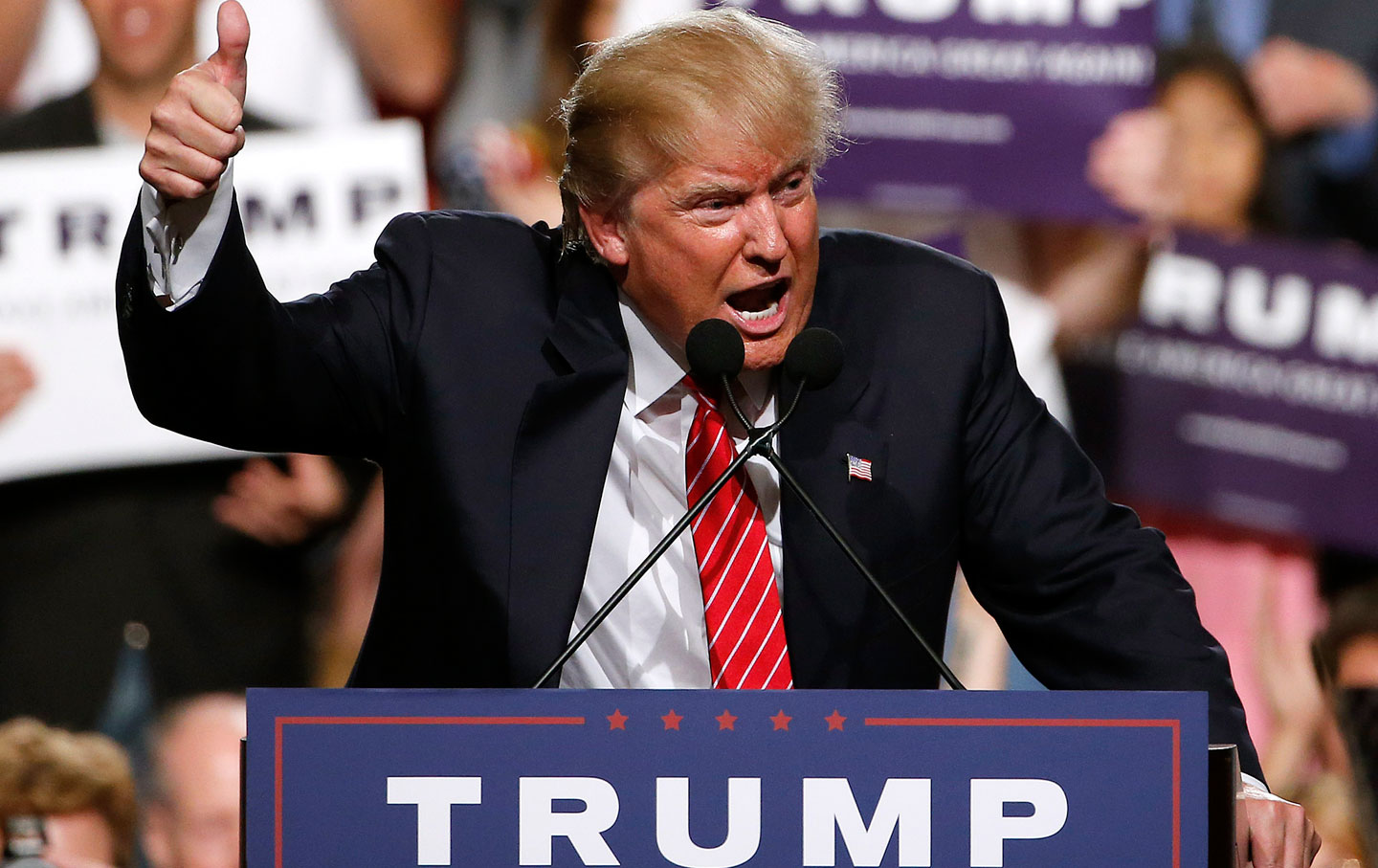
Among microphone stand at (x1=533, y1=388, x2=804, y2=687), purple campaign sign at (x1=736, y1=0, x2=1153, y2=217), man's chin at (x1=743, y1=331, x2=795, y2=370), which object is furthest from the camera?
purple campaign sign at (x1=736, y1=0, x2=1153, y2=217)

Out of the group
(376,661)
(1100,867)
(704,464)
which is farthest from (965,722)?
(376,661)

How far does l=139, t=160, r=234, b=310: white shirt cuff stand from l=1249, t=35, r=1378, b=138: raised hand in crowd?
277cm

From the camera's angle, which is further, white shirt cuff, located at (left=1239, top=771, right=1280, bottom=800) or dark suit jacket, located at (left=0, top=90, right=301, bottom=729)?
dark suit jacket, located at (left=0, top=90, right=301, bottom=729)

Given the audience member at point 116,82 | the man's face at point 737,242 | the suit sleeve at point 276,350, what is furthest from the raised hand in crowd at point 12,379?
the man's face at point 737,242

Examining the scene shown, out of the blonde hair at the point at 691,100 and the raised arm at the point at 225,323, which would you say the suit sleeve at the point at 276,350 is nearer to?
the raised arm at the point at 225,323

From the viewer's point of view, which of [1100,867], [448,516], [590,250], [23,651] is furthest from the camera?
[23,651]

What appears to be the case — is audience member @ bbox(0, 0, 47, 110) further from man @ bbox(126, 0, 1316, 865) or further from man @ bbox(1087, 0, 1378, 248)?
man @ bbox(1087, 0, 1378, 248)

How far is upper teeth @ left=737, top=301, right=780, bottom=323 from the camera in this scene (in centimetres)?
162

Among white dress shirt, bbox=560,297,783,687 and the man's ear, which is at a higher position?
the man's ear

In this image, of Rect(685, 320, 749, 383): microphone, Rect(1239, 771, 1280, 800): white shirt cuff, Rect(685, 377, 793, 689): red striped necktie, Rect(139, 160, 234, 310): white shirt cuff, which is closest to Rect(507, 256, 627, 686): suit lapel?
Rect(685, 377, 793, 689): red striped necktie

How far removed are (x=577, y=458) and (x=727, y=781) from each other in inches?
19.6

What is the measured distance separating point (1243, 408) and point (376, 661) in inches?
99.0

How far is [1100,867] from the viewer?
3.79 ft

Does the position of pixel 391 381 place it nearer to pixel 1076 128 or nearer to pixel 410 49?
pixel 410 49
